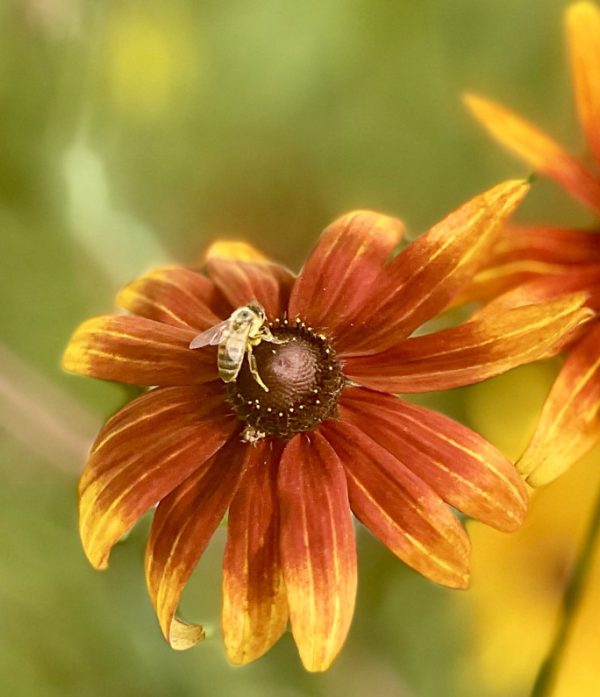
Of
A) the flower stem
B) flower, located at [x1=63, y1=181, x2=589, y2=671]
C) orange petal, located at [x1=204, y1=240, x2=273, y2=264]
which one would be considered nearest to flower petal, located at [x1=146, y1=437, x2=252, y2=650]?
flower, located at [x1=63, y1=181, x2=589, y2=671]

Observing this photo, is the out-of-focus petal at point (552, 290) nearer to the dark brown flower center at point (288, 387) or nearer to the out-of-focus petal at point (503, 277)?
Answer: the out-of-focus petal at point (503, 277)

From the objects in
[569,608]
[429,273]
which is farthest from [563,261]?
[569,608]

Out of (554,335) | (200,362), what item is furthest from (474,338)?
(200,362)

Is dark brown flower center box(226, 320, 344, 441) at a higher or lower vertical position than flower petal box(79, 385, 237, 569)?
higher

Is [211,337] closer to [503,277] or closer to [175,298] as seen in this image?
[175,298]

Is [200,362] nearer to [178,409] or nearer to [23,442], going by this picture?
[178,409]

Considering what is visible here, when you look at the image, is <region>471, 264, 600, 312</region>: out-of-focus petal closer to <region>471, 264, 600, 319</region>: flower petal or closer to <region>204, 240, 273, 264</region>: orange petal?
<region>471, 264, 600, 319</region>: flower petal

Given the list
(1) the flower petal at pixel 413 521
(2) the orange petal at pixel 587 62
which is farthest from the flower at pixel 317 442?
(2) the orange petal at pixel 587 62
